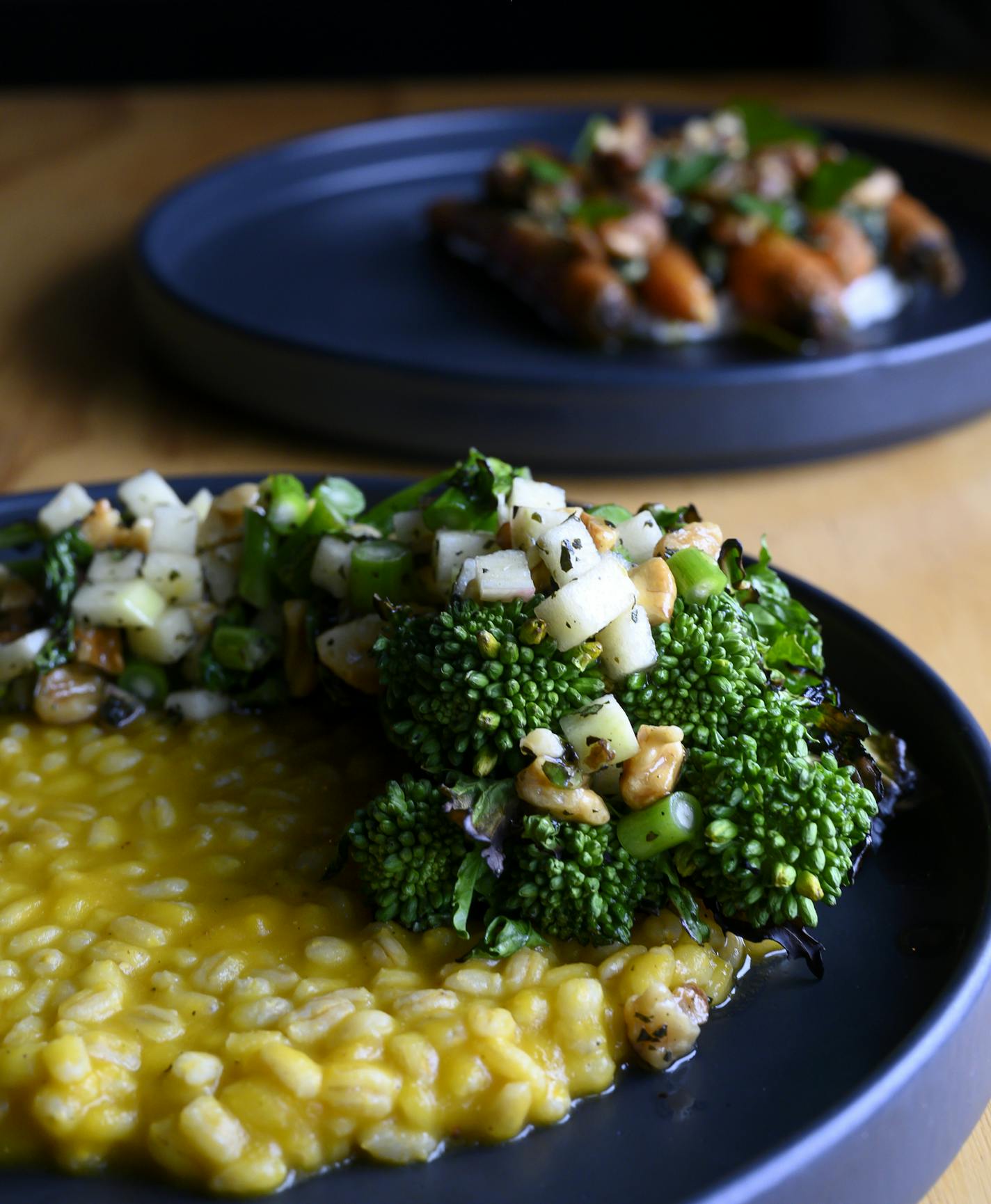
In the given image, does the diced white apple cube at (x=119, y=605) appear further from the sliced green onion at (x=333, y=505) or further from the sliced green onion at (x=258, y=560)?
the sliced green onion at (x=333, y=505)

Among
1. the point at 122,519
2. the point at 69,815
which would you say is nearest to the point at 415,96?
the point at 122,519

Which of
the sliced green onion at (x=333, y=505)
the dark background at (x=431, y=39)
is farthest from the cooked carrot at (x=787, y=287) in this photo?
the dark background at (x=431, y=39)

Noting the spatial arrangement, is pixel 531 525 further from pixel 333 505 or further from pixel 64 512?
pixel 64 512

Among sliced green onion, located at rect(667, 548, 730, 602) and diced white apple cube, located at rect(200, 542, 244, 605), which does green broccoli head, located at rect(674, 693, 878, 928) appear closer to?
sliced green onion, located at rect(667, 548, 730, 602)

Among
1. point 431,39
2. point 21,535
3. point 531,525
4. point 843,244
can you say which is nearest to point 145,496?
point 21,535

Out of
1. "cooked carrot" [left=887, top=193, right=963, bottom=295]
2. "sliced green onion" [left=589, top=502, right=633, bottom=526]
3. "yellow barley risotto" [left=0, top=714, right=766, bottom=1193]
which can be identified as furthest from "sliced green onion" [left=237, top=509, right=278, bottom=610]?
"cooked carrot" [left=887, top=193, right=963, bottom=295]
